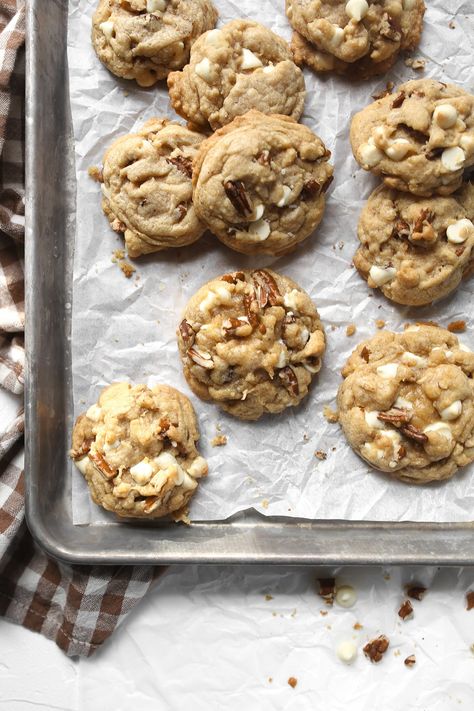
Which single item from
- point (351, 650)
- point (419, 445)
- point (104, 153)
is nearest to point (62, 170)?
point (104, 153)

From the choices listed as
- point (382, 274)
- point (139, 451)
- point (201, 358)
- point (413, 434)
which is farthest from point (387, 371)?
point (139, 451)

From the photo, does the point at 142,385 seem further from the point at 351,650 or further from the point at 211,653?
the point at 351,650

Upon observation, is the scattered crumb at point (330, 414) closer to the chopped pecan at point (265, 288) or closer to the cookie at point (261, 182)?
the chopped pecan at point (265, 288)

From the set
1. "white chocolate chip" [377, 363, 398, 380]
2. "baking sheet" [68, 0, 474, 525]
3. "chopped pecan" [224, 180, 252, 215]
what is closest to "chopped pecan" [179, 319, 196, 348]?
"baking sheet" [68, 0, 474, 525]

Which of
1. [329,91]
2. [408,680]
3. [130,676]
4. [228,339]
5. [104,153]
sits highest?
[329,91]

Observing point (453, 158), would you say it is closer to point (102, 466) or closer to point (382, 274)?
point (382, 274)

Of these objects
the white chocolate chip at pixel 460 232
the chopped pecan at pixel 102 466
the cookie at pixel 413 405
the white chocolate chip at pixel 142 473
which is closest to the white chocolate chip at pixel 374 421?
the cookie at pixel 413 405

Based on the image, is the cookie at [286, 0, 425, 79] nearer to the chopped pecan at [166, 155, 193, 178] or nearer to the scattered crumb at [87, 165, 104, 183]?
the chopped pecan at [166, 155, 193, 178]
